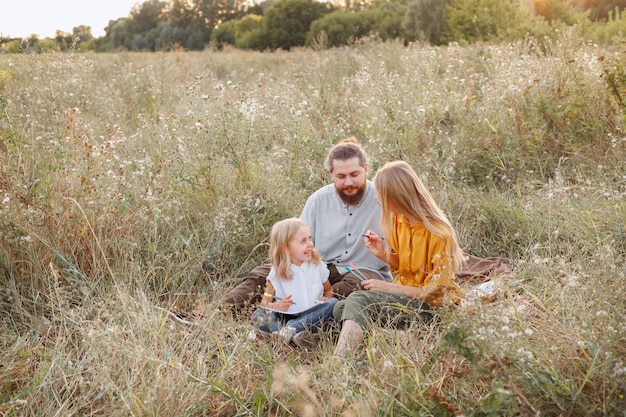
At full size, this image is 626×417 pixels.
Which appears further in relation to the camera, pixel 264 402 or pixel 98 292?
pixel 98 292

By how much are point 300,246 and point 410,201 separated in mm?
848

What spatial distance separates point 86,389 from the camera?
3.22 m

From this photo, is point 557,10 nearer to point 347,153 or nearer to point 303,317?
point 347,153

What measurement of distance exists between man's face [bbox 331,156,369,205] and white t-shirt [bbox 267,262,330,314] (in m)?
0.63

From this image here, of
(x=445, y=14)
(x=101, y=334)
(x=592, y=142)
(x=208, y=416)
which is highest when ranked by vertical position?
(x=445, y=14)

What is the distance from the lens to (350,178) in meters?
4.69

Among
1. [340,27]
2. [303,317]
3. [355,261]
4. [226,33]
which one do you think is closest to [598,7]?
[340,27]

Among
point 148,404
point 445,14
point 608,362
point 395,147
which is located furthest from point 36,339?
point 445,14

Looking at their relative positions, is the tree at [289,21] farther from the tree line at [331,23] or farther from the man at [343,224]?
the man at [343,224]

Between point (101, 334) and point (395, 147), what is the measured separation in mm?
3928

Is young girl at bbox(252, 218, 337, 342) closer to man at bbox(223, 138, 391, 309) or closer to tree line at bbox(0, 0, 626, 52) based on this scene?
man at bbox(223, 138, 391, 309)

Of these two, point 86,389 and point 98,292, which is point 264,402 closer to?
point 86,389

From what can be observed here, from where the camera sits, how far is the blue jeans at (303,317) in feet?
13.8

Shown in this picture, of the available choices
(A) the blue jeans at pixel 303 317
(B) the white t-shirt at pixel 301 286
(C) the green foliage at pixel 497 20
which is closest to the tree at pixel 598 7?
(C) the green foliage at pixel 497 20
